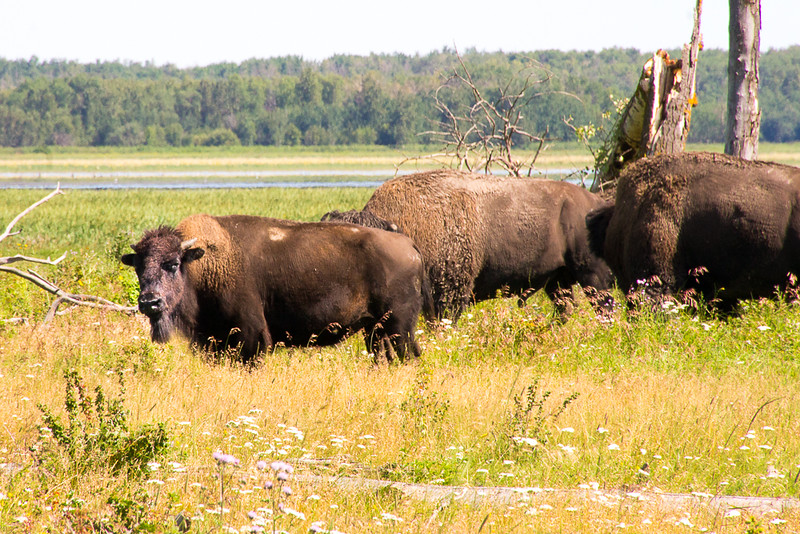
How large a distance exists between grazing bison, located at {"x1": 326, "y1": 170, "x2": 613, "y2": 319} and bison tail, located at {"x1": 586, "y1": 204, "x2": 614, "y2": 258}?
28 centimetres

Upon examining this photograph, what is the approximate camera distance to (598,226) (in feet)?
34.0

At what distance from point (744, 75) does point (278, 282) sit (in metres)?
8.38

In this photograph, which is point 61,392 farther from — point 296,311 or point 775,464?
point 775,464

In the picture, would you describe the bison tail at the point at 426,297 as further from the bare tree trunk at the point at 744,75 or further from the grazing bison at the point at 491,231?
the bare tree trunk at the point at 744,75

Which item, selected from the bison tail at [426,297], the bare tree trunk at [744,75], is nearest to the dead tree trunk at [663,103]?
the bare tree trunk at [744,75]

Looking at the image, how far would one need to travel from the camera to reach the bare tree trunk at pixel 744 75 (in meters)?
13.0

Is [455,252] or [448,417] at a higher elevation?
[455,252]

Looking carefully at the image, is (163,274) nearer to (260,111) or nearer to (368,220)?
(368,220)

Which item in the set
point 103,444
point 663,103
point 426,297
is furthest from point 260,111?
point 103,444

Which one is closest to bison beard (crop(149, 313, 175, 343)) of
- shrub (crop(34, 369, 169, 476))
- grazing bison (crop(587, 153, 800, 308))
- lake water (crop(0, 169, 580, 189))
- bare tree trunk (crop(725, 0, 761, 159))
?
shrub (crop(34, 369, 169, 476))

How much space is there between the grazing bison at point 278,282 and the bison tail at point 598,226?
275 cm

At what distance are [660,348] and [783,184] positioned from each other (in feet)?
7.97

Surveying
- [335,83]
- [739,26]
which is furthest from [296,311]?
[335,83]

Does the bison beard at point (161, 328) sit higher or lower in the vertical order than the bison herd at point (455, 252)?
lower
